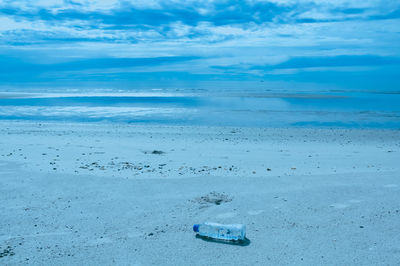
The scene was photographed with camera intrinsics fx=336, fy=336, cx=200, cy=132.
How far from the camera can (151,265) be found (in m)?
3.69

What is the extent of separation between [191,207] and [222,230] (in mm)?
1044

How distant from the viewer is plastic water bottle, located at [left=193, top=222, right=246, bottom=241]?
167 inches

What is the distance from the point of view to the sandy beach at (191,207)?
3922 mm

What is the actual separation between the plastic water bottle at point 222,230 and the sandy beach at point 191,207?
0.54 feet

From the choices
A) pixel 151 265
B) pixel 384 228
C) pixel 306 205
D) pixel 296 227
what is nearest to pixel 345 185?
pixel 306 205

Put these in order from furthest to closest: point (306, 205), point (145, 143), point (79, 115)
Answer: point (79, 115)
point (145, 143)
point (306, 205)

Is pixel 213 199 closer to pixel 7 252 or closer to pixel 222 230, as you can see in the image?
pixel 222 230

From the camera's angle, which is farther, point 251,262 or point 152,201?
point 152,201

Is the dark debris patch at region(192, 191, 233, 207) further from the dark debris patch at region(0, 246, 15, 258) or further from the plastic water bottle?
the dark debris patch at region(0, 246, 15, 258)

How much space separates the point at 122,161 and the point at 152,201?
3464 millimetres

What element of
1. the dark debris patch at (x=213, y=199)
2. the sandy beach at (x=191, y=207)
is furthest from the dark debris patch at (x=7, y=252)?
the dark debris patch at (x=213, y=199)

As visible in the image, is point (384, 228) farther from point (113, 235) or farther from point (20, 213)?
point (20, 213)

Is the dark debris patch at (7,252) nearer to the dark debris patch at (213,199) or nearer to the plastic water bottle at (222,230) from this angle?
the plastic water bottle at (222,230)

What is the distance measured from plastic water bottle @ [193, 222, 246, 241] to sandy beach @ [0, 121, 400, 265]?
0.54 feet
